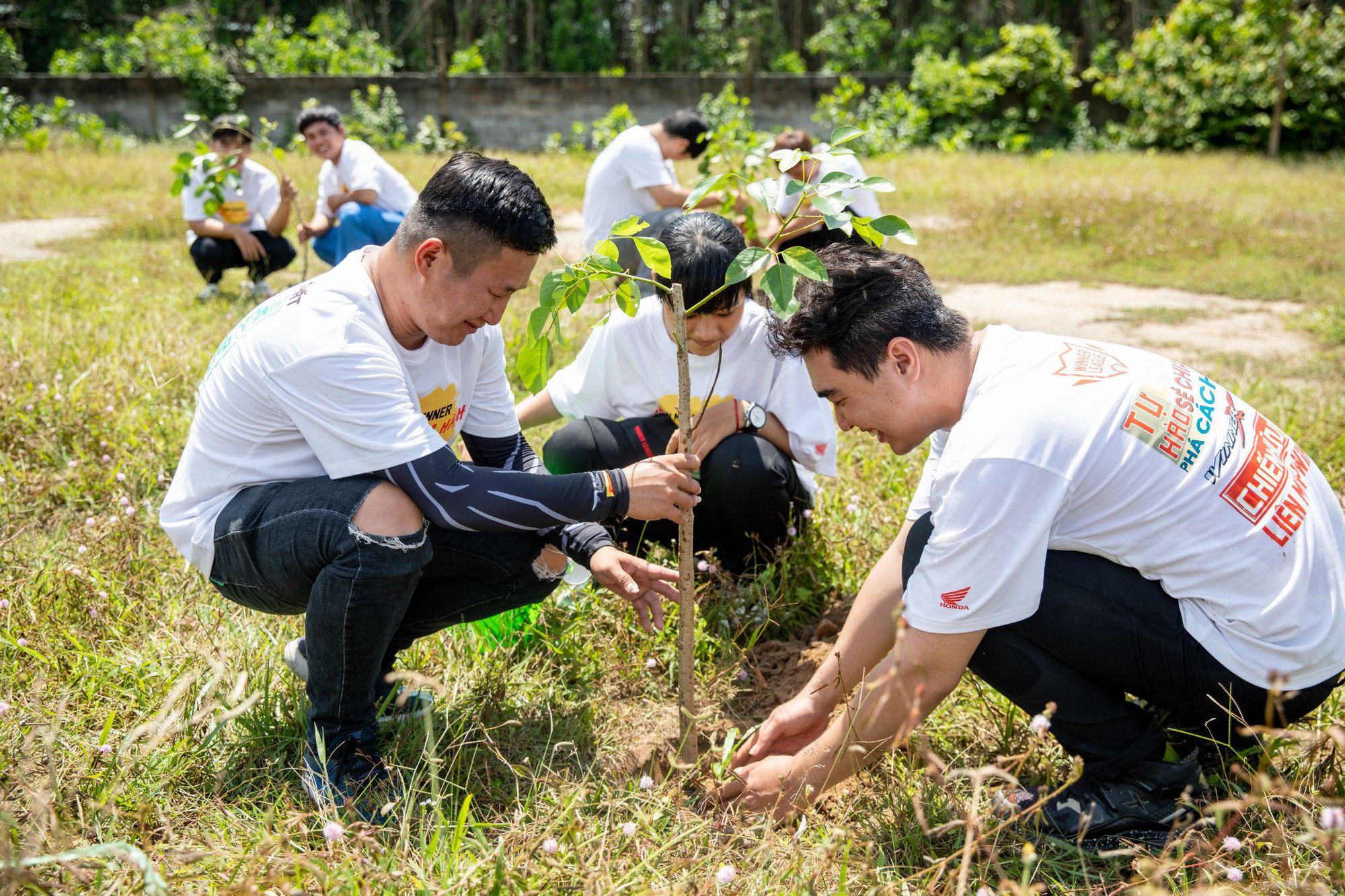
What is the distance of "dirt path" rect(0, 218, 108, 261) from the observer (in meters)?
7.53

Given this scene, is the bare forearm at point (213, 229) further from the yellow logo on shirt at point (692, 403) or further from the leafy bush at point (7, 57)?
the leafy bush at point (7, 57)

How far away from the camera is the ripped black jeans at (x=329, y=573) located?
191cm

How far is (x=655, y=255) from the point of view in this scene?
5.82 ft

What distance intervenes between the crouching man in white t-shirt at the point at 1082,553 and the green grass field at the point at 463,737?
0.13 meters

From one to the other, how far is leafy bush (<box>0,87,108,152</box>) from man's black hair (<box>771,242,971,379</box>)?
14302mm

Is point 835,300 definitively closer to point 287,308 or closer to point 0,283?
point 287,308

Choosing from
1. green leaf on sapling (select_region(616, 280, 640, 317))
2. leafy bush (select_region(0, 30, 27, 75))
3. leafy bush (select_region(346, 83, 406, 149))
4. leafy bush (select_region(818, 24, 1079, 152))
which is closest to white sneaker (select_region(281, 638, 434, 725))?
green leaf on sapling (select_region(616, 280, 640, 317))

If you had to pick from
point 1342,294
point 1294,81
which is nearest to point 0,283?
point 1342,294

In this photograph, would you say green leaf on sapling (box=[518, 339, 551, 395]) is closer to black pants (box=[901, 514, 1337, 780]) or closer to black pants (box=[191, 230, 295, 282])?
black pants (box=[901, 514, 1337, 780])

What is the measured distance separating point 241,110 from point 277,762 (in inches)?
650

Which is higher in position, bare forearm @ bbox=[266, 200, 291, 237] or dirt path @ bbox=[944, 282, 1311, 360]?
bare forearm @ bbox=[266, 200, 291, 237]

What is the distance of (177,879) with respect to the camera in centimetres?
167

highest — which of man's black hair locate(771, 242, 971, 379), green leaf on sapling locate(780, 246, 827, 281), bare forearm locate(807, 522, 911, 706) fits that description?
green leaf on sapling locate(780, 246, 827, 281)

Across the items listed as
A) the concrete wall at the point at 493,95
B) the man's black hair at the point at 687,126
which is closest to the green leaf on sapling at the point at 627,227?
the man's black hair at the point at 687,126
